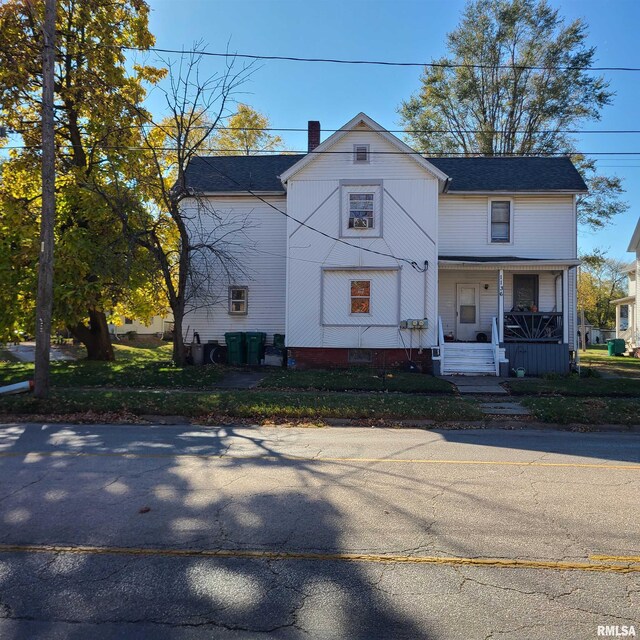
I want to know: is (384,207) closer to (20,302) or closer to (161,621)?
(20,302)

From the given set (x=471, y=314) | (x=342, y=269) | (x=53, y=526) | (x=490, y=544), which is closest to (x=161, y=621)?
(x=53, y=526)

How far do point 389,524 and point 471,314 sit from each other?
16.6 meters

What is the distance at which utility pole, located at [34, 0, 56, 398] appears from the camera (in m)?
11.9

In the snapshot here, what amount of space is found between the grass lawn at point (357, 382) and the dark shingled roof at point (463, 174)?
8.41 metres

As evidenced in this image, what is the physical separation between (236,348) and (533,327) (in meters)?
10.7

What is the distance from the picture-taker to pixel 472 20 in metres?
31.3

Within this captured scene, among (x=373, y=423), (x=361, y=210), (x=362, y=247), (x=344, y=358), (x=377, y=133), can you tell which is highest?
(x=377, y=133)

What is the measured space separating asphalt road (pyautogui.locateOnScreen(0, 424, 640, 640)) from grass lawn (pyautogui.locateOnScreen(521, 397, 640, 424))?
301 centimetres

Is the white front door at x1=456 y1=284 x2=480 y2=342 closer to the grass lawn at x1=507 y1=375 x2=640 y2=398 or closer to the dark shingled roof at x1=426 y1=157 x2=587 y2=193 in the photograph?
the dark shingled roof at x1=426 y1=157 x2=587 y2=193

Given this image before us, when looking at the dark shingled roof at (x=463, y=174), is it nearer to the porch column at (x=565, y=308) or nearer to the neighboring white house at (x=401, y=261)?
the neighboring white house at (x=401, y=261)

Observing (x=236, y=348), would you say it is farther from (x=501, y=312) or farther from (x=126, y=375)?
(x=501, y=312)

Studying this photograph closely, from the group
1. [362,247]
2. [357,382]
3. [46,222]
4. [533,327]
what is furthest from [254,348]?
[533,327]

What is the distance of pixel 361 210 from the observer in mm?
18781

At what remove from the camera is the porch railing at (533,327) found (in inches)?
726
